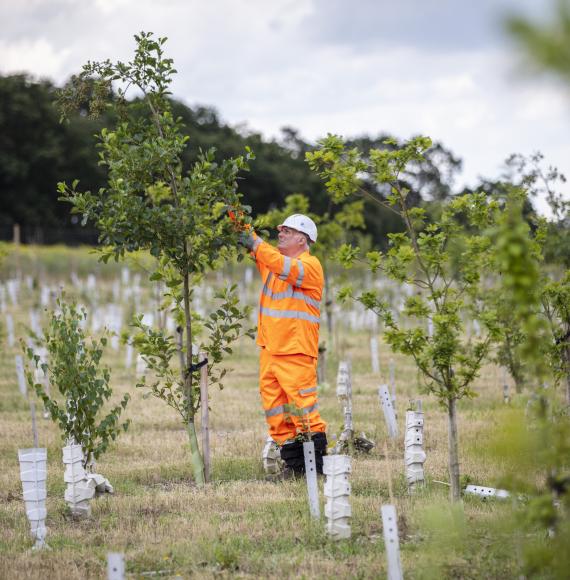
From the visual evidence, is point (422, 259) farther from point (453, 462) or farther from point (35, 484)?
point (35, 484)

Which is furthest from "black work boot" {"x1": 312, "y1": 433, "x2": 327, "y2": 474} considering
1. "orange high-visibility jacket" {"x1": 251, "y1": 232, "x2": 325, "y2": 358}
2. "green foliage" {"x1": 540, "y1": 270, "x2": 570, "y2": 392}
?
"green foliage" {"x1": 540, "y1": 270, "x2": 570, "y2": 392}

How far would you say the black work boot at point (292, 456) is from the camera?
26.7ft

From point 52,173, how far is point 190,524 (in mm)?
48080

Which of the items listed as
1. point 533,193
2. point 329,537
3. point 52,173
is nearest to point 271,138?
point 52,173

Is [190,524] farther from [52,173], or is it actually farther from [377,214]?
[377,214]

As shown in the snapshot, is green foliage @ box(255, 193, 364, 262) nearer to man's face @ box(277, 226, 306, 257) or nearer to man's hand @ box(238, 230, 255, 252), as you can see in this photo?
man's face @ box(277, 226, 306, 257)

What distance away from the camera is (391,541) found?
4.97 metres

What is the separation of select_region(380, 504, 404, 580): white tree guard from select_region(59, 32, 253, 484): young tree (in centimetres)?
297

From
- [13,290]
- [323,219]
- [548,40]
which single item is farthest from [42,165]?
[548,40]

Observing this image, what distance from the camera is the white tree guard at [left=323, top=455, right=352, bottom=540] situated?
578 cm

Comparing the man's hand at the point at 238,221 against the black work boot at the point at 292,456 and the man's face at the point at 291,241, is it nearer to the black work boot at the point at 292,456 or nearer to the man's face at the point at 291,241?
the man's face at the point at 291,241

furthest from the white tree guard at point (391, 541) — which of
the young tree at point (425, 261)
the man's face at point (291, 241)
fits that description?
the man's face at point (291, 241)

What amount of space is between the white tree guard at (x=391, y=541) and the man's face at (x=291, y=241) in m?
3.71

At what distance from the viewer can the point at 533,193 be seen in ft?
33.8
